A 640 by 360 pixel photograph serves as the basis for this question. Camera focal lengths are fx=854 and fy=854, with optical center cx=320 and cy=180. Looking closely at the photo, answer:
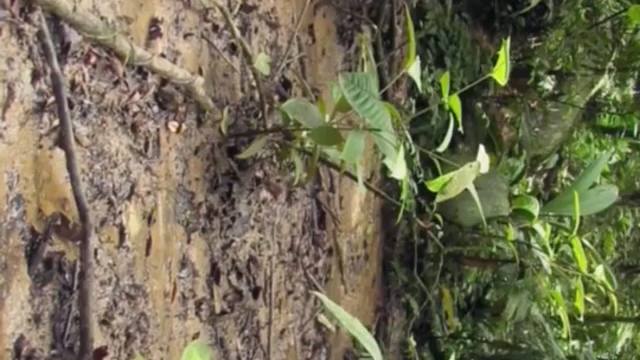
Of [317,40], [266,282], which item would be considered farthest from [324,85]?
[266,282]

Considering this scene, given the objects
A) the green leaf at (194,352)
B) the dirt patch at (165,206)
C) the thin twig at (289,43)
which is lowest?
the green leaf at (194,352)

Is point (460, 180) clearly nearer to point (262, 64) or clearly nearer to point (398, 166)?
point (398, 166)

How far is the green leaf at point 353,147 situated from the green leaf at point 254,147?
0.46ft

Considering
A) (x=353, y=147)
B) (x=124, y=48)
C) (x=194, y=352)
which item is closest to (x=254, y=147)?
(x=353, y=147)

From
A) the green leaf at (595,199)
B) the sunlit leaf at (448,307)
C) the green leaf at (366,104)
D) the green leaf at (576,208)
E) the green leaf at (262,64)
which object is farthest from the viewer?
the sunlit leaf at (448,307)

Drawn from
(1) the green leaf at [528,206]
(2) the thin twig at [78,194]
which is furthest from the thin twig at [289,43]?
(1) the green leaf at [528,206]

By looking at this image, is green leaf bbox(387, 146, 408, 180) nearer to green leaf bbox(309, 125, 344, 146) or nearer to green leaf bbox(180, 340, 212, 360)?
green leaf bbox(309, 125, 344, 146)

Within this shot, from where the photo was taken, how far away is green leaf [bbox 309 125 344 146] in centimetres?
125

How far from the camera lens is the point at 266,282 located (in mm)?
1458

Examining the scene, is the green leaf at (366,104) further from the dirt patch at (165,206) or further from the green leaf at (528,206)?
the green leaf at (528,206)

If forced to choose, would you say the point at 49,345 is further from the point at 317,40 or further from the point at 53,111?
the point at 317,40

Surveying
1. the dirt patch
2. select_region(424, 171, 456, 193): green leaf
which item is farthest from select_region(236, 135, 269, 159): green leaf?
select_region(424, 171, 456, 193): green leaf

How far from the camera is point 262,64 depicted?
1.34 meters

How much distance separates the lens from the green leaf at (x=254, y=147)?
1.29 m
